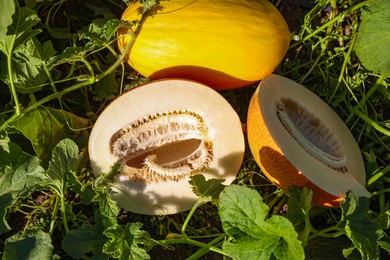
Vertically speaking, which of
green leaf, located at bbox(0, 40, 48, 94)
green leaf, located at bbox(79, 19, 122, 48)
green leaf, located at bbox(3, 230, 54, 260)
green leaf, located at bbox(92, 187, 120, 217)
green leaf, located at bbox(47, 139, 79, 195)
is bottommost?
green leaf, located at bbox(3, 230, 54, 260)

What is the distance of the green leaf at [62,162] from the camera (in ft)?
5.39

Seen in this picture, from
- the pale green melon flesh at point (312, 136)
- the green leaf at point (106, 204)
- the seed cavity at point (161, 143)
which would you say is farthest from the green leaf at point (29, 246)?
the pale green melon flesh at point (312, 136)

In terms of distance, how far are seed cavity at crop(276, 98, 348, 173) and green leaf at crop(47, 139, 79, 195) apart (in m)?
0.55

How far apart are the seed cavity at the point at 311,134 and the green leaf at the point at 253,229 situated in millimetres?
327

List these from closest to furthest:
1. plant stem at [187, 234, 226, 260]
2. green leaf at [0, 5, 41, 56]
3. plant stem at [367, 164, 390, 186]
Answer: green leaf at [0, 5, 41, 56], plant stem at [187, 234, 226, 260], plant stem at [367, 164, 390, 186]

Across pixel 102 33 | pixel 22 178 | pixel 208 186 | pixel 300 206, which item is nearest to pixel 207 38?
pixel 102 33

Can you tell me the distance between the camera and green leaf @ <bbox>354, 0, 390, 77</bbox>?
178 cm

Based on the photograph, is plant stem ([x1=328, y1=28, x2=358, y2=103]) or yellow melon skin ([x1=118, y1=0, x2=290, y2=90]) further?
plant stem ([x1=328, y1=28, x2=358, y2=103])

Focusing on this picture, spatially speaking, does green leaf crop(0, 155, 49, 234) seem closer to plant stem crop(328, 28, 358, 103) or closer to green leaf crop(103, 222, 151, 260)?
green leaf crop(103, 222, 151, 260)

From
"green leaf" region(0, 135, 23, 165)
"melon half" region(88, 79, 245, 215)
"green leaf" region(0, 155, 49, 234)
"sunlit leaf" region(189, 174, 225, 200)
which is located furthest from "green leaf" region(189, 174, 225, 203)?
"green leaf" region(0, 135, 23, 165)

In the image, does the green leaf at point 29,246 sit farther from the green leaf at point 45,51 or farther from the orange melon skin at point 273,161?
the orange melon skin at point 273,161

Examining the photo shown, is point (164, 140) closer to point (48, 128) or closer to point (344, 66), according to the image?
point (48, 128)

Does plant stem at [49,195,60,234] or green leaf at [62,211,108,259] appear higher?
green leaf at [62,211,108,259]

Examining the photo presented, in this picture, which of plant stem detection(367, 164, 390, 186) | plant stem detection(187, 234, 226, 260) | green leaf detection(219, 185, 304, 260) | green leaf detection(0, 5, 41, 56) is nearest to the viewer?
green leaf detection(219, 185, 304, 260)
